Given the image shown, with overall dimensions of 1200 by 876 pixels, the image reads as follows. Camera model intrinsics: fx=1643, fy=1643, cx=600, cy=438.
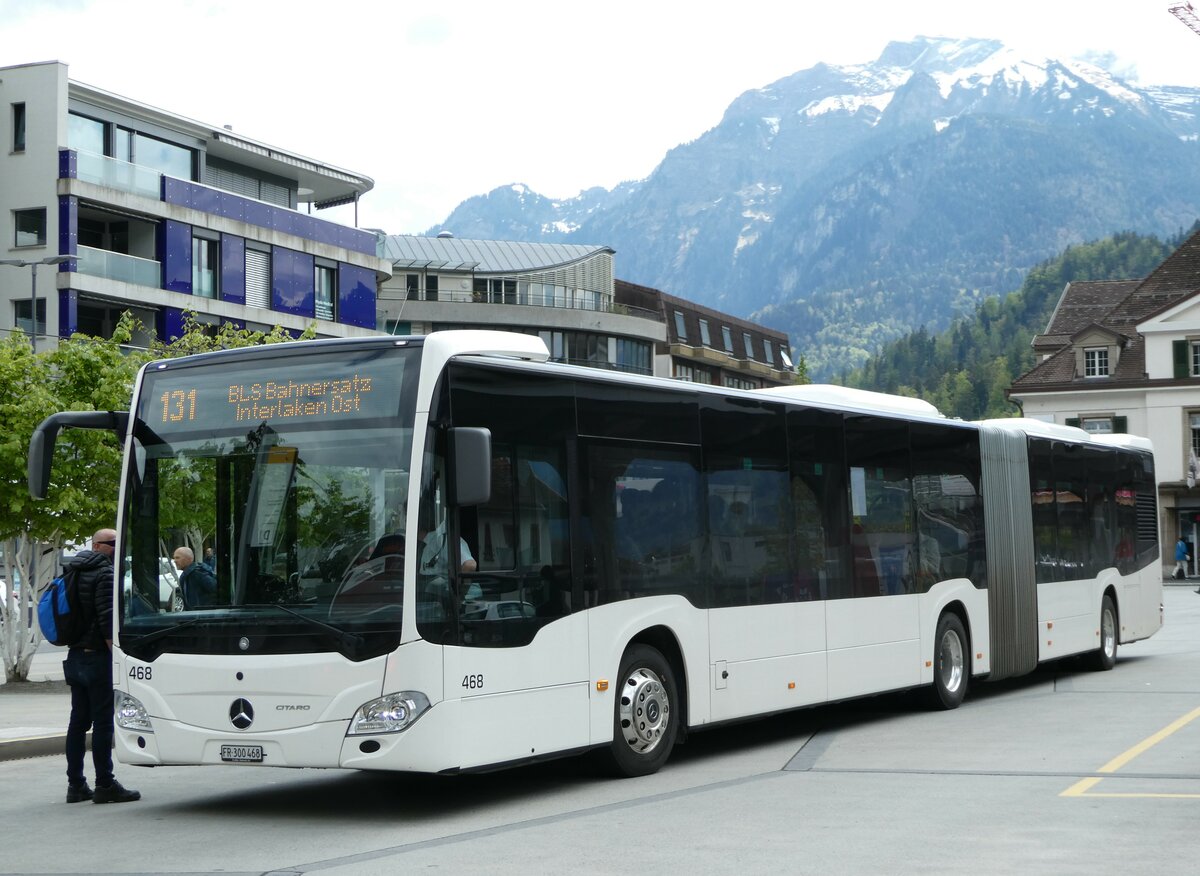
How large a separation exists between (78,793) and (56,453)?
33.6ft

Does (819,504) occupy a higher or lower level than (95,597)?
higher

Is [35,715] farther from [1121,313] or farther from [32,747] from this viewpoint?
[1121,313]

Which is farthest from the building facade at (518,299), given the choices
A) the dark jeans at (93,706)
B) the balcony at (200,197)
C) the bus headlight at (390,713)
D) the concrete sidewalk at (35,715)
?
the bus headlight at (390,713)

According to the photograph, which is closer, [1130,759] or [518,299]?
[1130,759]

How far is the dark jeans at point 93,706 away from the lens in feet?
36.5

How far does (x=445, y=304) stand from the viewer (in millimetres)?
80250

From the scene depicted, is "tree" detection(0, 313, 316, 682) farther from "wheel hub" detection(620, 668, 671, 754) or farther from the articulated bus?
"wheel hub" detection(620, 668, 671, 754)

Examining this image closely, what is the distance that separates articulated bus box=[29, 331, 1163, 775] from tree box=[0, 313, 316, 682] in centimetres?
970

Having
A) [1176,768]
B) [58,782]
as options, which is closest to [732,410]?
[1176,768]

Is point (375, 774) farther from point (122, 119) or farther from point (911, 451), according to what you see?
point (122, 119)

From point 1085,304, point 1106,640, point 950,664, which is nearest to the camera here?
point 950,664

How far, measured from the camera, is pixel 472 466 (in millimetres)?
9789

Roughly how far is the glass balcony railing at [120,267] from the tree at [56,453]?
89.1 feet

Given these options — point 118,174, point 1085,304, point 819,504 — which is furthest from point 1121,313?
point 819,504
